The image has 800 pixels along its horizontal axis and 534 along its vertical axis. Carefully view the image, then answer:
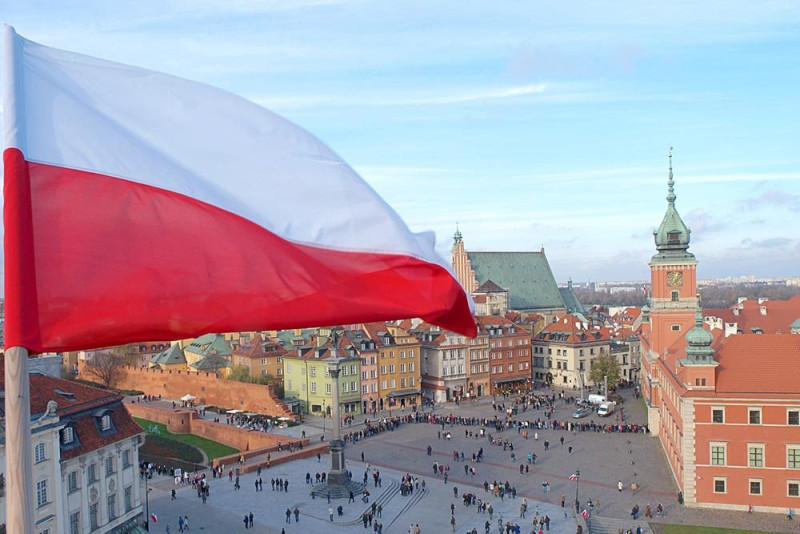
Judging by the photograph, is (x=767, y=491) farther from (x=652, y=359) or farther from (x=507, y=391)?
(x=507, y=391)

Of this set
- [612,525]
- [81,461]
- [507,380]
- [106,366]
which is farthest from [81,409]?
[507,380]

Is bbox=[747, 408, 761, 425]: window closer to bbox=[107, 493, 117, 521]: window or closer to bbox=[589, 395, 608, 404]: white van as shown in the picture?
bbox=[589, 395, 608, 404]: white van

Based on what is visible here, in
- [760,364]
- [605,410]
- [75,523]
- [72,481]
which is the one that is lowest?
[605,410]

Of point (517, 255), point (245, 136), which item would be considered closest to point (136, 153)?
point (245, 136)

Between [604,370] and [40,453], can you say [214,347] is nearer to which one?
[604,370]

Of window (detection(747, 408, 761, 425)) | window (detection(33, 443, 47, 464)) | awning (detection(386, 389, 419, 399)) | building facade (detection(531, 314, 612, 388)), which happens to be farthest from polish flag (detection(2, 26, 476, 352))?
building facade (detection(531, 314, 612, 388))

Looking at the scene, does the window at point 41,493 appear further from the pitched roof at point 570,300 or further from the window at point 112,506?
the pitched roof at point 570,300

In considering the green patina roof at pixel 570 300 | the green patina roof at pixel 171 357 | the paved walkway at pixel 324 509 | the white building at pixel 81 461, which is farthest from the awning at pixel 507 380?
the white building at pixel 81 461
